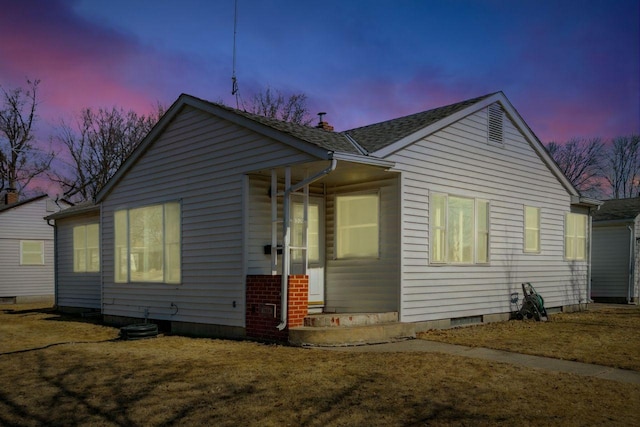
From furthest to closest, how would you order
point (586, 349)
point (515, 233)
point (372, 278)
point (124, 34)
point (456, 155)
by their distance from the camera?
point (124, 34), point (515, 233), point (456, 155), point (372, 278), point (586, 349)

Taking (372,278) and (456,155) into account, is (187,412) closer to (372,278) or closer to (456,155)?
(372,278)

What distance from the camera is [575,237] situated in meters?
16.0

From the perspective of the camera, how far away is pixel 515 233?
1338cm

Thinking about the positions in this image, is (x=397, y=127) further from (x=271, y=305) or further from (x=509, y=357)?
(x=509, y=357)

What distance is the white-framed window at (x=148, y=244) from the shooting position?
12461mm

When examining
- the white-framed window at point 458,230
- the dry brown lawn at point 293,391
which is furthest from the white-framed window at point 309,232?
the dry brown lawn at point 293,391

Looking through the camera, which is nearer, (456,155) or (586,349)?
(586,349)

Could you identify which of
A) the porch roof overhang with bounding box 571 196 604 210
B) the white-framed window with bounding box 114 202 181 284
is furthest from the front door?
the porch roof overhang with bounding box 571 196 604 210

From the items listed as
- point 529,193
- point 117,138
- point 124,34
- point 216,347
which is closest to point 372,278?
point 216,347

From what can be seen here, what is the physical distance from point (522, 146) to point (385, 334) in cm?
688

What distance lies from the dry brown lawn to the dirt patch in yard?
0.59m

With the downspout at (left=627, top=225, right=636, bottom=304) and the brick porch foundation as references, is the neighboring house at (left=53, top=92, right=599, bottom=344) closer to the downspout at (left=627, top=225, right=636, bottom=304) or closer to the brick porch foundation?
the brick porch foundation

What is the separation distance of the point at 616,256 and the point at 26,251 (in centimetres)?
2459

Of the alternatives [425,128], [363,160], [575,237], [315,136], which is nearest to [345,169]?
[363,160]
